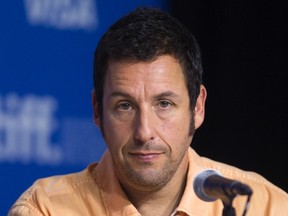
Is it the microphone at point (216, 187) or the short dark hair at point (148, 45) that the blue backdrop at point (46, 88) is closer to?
the short dark hair at point (148, 45)

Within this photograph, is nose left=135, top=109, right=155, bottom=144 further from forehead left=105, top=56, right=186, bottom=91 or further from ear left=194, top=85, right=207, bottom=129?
ear left=194, top=85, right=207, bottom=129

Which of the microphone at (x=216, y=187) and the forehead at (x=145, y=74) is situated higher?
the forehead at (x=145, y=74)

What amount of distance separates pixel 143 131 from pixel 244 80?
218 centimetres

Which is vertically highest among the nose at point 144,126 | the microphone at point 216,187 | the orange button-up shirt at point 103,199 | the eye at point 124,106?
the eye at point 124,106

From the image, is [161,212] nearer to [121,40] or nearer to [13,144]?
[121,40]

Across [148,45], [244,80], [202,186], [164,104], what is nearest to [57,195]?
[164,104]

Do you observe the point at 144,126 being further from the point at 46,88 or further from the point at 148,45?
the point at 46,88

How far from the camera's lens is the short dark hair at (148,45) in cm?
329

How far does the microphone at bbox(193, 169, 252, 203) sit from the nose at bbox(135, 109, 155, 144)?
0.54m

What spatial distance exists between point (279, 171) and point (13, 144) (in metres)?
1.74

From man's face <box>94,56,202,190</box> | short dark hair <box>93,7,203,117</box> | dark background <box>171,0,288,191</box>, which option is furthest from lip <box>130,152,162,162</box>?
dark background <box>171,0,288,191</box>

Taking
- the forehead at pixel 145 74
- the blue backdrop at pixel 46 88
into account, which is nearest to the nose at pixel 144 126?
the forehead at pixel 145 74

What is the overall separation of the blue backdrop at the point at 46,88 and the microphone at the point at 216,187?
2.13m

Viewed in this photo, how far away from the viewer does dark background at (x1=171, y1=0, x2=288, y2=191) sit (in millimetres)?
5191
